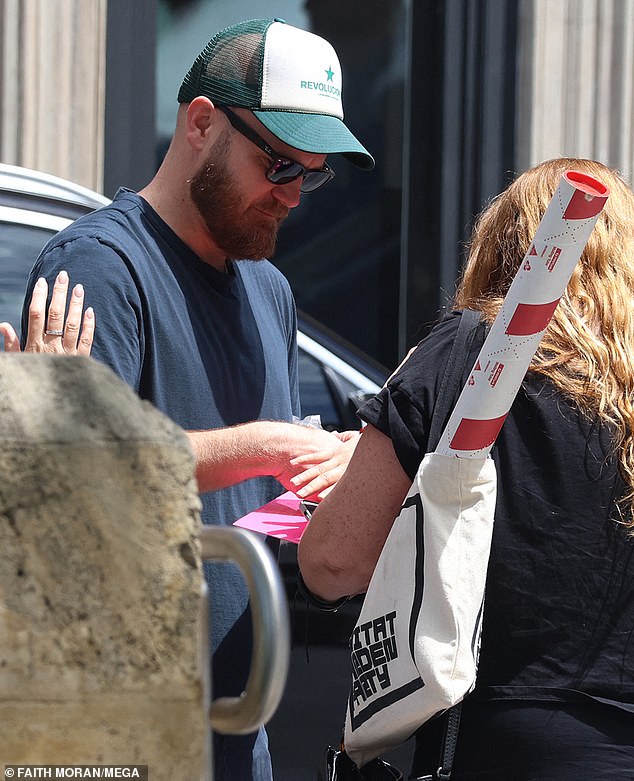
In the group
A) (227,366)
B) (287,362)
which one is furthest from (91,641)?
(287,362)

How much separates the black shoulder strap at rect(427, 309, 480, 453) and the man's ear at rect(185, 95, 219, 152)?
2.52 ft

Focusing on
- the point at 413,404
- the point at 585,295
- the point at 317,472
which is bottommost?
the point at 317,472

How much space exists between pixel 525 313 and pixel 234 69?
3.19 ft

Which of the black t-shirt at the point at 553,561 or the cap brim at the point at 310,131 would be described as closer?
the black t-shirt at the point at 553,561

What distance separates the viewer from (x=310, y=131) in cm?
238

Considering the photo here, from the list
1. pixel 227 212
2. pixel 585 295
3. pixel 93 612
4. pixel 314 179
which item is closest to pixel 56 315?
pixel 227 212

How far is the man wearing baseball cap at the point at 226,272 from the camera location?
2184mm

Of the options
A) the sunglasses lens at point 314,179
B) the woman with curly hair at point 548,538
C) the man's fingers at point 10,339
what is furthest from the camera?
the sunglasses lens at point 314,179

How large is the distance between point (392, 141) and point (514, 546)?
223 inches

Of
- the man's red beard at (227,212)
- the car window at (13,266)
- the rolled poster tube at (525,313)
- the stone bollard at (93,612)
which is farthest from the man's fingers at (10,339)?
the car window at (13,266)

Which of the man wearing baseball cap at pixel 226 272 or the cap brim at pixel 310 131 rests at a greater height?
the cap brim at pixel 310 131

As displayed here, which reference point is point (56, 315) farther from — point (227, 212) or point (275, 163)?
point (275, 163)

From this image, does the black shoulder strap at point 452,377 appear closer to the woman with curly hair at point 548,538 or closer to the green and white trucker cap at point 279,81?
the woman with curly hair at point 548,538

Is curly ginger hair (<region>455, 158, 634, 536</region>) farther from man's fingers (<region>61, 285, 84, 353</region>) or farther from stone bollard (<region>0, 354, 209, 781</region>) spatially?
stone bollard (<region>0, 354, 209, 781</region>)
